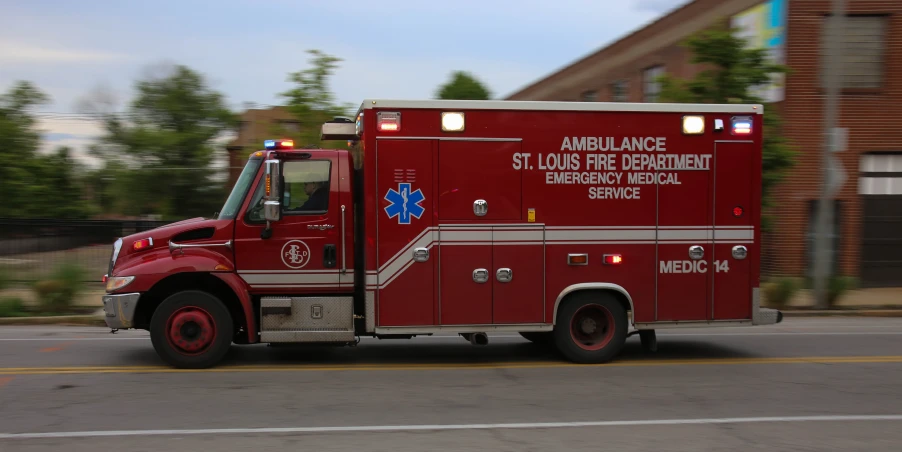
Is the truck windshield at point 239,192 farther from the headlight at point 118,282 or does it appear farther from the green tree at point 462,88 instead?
the green tree at point 462,88

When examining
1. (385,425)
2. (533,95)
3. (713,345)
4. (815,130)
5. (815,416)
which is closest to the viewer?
(385,425)

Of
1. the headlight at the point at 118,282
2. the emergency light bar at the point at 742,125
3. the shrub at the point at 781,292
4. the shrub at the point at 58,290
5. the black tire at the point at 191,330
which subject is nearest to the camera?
the headlight at the point at 118,282

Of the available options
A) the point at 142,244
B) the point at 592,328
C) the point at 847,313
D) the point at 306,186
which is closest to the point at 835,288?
the point at 847,313

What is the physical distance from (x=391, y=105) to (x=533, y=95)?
113 ft

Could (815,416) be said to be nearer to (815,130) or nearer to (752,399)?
(752,399)

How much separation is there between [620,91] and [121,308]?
24901mm

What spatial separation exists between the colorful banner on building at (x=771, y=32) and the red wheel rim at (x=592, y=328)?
11.4 meters

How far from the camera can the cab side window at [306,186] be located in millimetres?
8289

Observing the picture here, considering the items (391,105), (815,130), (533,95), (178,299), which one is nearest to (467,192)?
(391,105)

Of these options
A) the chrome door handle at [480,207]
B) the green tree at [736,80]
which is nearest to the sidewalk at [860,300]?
the green tree at [736,80]

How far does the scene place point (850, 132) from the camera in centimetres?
1833

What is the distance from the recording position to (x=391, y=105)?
8242 mm

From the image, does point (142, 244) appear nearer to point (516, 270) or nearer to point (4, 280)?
point (516, 270)

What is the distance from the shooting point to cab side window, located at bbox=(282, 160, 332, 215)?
8.29m
